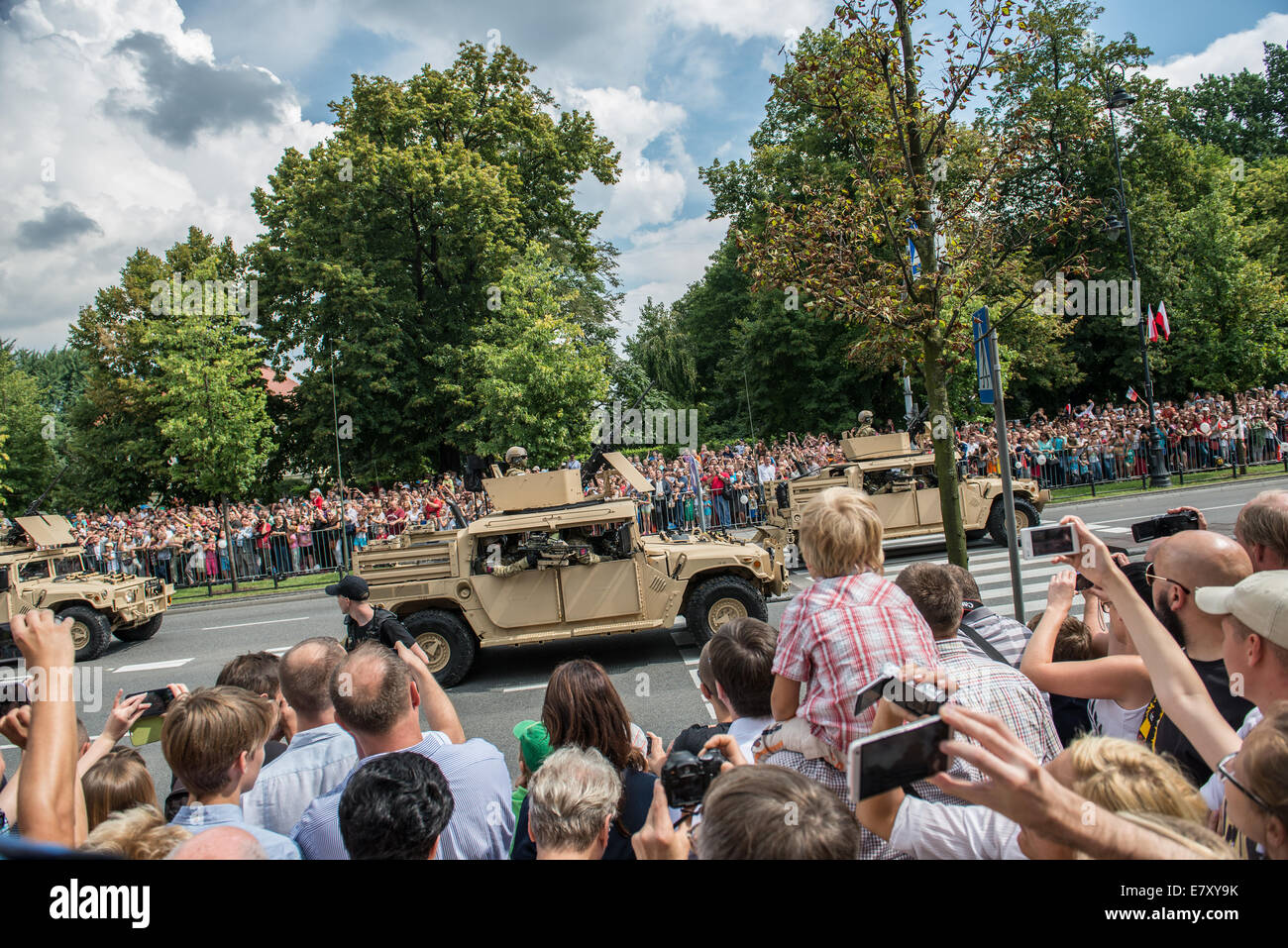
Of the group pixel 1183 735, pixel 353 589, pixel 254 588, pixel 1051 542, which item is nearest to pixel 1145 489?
pixel 353 589

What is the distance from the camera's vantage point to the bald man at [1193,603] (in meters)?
2.59

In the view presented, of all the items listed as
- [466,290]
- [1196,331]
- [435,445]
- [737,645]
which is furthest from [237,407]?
[1196,331]

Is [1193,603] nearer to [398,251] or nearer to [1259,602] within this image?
[1259,602]

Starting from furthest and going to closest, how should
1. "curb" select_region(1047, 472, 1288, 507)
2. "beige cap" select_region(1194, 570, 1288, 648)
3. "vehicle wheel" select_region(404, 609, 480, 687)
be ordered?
1. "curb" select_region(1047, 472, 1288, 507)
2. "vehicle wheel" select_region(404, 609, 480, 687)
3. "beige cap" select_region(1194, 570, 1288, 648)

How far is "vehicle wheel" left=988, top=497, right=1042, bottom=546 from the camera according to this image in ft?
45.1

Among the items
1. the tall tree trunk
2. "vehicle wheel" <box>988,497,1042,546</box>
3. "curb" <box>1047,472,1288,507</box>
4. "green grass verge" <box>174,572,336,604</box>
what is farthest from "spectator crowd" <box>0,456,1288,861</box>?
"curb" <box>1047,472,1288,507</box>

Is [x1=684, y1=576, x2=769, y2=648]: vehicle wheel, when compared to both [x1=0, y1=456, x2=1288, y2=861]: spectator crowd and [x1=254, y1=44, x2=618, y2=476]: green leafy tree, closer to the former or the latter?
[x1=0, y1=456, x2=1288, y2=861]: spectator crowd

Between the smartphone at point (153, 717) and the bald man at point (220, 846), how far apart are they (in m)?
1.73

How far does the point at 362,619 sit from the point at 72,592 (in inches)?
345

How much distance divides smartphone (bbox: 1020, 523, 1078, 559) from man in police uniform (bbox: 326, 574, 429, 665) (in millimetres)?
4573

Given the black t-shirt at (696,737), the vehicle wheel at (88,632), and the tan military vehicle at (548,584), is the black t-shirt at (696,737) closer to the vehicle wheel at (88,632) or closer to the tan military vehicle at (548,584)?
the tan military vehicle at (548,584)

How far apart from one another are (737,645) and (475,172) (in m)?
27.3

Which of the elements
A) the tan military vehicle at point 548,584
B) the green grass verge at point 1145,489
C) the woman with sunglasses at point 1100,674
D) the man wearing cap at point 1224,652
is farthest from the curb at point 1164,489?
the man wearing cap at point 1224,652

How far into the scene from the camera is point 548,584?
9.03 metres
